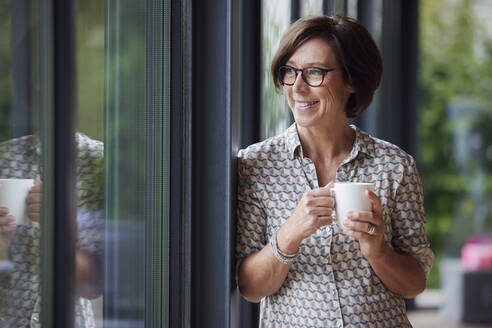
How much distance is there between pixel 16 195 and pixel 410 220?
95 centimetres

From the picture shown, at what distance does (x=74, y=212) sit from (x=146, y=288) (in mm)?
377

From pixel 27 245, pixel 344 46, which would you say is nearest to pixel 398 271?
pixel 344 46

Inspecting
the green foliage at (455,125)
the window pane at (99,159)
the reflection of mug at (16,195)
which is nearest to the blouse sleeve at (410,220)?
the window pane at (99,159)

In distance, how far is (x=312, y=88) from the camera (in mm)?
1396

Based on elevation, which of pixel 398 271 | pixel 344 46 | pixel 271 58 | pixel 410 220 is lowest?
pixel 398 271

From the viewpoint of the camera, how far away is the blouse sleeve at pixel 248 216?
1424 millimetres

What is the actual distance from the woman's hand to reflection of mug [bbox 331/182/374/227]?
2.07 feet

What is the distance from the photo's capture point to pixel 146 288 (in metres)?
1.27

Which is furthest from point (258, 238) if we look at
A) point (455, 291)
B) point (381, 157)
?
point (455, 291)

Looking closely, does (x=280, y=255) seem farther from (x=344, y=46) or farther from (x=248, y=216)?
(x=344, y=46)

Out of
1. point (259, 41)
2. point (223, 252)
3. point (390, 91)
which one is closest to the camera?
point (223, 252)

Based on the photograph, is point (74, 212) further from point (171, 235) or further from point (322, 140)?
point (322, 140)

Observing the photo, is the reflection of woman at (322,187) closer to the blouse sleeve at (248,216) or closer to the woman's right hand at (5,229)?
the blouse sleeve at (248,216)

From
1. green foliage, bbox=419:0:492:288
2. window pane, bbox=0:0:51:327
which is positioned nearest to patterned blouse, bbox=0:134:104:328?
window pane, bbox=0:0:51:327
